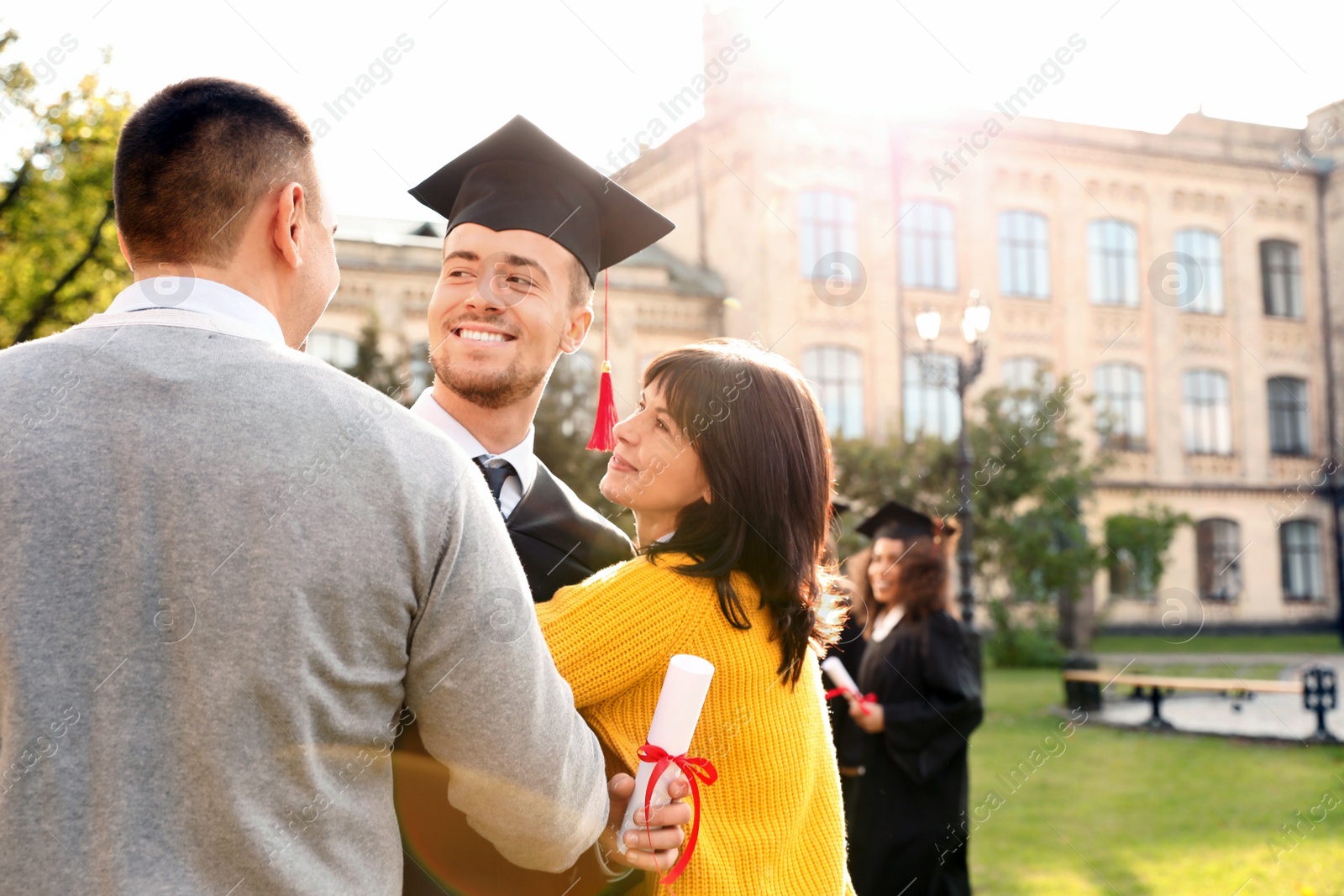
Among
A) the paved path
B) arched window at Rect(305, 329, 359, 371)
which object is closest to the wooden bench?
the paved path

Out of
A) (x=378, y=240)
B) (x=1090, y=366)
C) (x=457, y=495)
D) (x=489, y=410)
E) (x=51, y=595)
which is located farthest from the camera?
(x=1090, y=366)

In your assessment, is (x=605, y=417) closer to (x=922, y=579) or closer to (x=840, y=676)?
(x=840, y=676)

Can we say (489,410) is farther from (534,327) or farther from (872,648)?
(872,648)

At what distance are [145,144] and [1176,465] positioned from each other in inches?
1187

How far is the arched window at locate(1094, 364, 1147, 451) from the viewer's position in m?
27.5

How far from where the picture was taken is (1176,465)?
28.0 m

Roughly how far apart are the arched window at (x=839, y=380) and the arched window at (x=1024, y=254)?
4.92m

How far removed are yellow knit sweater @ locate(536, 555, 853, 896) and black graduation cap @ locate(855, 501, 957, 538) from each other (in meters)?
4.04

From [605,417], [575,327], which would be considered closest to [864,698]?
[605,417]

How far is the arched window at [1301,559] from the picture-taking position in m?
29.0

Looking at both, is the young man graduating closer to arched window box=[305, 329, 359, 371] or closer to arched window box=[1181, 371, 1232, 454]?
arched window box=[305, 329, 359, 371]

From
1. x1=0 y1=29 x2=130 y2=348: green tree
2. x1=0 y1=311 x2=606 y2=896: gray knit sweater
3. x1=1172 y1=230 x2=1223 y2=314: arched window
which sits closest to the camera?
x1=0 y1=311 x2=606 y2=896: gray knit sweater

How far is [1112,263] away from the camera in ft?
92.0

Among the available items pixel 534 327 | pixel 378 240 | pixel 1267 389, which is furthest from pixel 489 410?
pixel 1267 389
